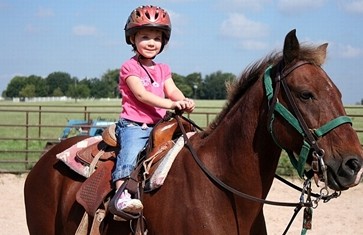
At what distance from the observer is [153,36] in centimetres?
354

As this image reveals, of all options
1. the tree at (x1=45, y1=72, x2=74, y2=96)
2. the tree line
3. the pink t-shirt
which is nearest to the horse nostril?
the pink t-shirt

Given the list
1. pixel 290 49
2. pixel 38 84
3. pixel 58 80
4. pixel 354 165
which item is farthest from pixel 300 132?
pixel 58 80

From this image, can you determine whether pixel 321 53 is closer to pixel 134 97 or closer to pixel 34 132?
pixel 134 97

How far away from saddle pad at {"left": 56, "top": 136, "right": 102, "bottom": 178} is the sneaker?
0.72 meters

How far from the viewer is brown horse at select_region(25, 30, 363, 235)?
2514 mm

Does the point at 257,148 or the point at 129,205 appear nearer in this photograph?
the point at 257,148

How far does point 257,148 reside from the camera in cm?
290

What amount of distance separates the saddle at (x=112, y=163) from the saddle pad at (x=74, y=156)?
0.14ft

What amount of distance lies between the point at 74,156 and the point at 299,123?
6.64 feet

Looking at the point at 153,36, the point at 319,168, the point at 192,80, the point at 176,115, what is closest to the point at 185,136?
the point at 176,115

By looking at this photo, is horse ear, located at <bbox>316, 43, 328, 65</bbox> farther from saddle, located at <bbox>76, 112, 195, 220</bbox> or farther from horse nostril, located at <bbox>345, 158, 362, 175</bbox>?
saddle, located at <bbox>76, 112, 195, 220</bbox>

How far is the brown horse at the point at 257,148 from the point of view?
2.51 meters

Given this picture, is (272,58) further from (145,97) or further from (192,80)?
(192,80)

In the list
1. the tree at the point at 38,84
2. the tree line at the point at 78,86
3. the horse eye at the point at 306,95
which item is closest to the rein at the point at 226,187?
the horse eye at the point at 306,95
